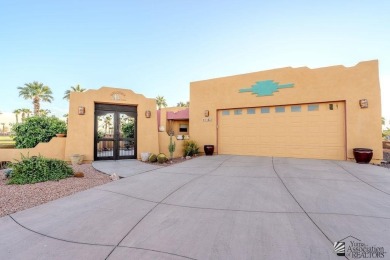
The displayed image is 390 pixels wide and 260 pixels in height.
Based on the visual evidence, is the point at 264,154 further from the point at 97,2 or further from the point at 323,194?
the point at 97,2

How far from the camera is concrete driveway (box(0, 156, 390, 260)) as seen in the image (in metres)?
2.01

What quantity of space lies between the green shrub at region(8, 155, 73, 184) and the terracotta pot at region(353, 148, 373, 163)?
1095 centimetres

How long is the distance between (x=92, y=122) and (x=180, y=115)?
514 inches

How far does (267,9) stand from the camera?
7754mm

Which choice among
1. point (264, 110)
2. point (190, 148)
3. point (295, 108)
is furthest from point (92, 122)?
point (295, 108)

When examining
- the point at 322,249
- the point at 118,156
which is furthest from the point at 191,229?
the point at 118,156

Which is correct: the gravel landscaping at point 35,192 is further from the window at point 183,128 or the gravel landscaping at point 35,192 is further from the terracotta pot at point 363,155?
the window at point 183,128

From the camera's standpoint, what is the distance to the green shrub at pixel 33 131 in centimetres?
858

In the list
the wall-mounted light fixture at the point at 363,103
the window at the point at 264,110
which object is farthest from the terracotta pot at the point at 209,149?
the wall-mounted light fixture at the point at 363,103

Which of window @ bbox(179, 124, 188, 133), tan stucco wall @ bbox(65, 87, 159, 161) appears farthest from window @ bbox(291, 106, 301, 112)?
window @ bbox(179, 124, 188, 133)

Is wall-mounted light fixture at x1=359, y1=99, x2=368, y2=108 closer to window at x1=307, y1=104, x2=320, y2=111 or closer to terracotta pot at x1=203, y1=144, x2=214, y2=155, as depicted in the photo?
window at x1=307, y1=104, x2=320, y2=111

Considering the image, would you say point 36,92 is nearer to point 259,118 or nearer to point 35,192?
point 35,192

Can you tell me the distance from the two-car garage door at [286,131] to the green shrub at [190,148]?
1464 millimetres

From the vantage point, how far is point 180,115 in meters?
21.2
